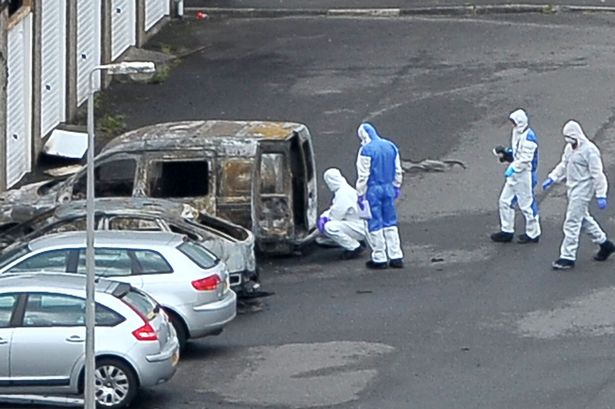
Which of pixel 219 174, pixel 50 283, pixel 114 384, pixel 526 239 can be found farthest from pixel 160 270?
pixel 526 239

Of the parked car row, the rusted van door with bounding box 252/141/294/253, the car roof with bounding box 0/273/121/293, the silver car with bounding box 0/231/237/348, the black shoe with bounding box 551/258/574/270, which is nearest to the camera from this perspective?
the parked car row

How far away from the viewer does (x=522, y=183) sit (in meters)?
24.6

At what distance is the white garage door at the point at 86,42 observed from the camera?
32625 mm

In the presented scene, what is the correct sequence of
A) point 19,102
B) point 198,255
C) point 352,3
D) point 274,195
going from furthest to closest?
point 352,3 → point 19,102 → point 274,195 → point 198,255

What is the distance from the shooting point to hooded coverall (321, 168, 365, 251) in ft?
80.4

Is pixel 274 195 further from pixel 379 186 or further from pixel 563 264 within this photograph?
pixel 563 264

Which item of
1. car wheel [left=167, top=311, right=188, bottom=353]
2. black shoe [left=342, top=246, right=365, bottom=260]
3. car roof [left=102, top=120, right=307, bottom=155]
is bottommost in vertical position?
black shoe [left=342, top=246, right=365, bottom=260]

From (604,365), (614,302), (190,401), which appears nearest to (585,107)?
(614,302)

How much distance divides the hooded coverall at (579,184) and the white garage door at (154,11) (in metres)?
15.1

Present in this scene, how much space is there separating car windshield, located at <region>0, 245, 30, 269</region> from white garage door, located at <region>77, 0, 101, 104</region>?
11.8m

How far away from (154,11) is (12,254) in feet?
56.6

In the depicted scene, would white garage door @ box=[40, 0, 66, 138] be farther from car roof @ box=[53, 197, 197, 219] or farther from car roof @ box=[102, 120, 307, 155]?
car roof @ box=[53, 197, 197, 219]

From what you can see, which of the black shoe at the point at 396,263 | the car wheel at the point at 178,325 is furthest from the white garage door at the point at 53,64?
the car wheel at the point at 178,325

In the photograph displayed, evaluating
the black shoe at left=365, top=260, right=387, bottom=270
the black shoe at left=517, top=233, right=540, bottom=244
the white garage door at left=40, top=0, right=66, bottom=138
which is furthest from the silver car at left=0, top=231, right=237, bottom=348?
the white garage door at left=40, top=0, right=66, bottom=138
